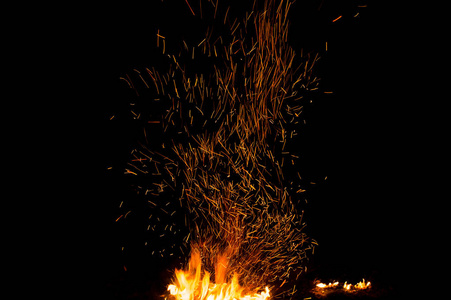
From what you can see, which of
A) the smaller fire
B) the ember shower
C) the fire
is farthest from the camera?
the smaller fire

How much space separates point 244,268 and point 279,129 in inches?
71.6

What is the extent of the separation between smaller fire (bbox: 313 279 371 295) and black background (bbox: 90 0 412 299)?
0.24 meters

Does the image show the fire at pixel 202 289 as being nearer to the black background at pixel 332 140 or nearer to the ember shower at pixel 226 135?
the ember shower at pixel 226 135

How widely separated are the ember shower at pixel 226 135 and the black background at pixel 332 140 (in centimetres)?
25

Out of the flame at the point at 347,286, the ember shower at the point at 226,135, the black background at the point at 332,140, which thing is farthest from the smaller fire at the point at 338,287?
the ember shower at the point at 226,135

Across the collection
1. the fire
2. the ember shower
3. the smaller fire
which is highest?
the ember shower

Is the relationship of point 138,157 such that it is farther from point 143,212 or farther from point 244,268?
point 244,268

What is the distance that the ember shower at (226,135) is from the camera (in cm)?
433

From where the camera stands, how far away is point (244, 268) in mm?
4730

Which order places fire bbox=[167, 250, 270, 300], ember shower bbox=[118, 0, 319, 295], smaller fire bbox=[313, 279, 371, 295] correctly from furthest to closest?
smaller fire bbox=[313, 279, 371, 295] < ember shower bbox=[118, 0, 319, 295] < fire bbox=[167, 250, 270, 300]

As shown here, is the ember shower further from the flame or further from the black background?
the flame

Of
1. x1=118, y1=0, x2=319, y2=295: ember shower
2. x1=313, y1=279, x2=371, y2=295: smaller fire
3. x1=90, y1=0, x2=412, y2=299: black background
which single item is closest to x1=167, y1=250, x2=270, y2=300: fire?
x1=118, y1=0, x2=319, y2=295: ember shower

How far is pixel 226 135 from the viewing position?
4953 millimetres

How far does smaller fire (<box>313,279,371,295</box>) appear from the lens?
4694 mm
